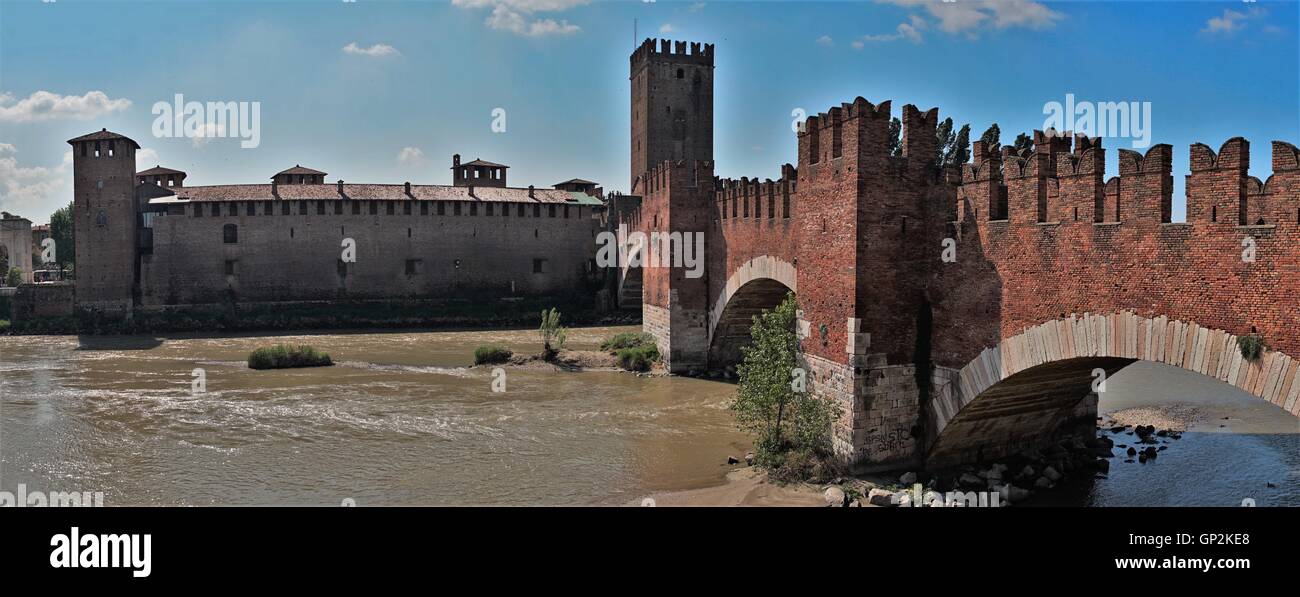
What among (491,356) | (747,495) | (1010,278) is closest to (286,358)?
(491,356)

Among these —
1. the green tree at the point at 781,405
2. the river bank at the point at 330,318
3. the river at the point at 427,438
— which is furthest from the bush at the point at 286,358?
the green tree at the point at 781,405

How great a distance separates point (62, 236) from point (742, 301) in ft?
181

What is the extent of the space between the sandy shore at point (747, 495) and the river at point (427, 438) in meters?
0.53

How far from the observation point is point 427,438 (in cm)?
1811

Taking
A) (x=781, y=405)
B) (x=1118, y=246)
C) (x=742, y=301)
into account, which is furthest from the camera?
(x=742, y=301)

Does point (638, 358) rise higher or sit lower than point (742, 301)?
lower

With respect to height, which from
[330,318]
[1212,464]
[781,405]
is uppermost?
[330,318]

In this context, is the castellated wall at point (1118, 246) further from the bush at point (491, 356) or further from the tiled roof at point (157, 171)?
the tiled roof at point (157, 171)

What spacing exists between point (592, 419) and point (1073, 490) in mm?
10179

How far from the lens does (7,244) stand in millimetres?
56531

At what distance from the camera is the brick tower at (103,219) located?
133 ft

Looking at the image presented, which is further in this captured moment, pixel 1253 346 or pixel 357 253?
pixel 357 253

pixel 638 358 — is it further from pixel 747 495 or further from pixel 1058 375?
pixel 1058 375

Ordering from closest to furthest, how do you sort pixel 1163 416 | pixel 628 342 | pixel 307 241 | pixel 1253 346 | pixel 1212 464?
1. pixel 1253 346
2. pixel 1212 464
3. pixel 1163 416
4. pixel 628 342
5. pixel 307 241
